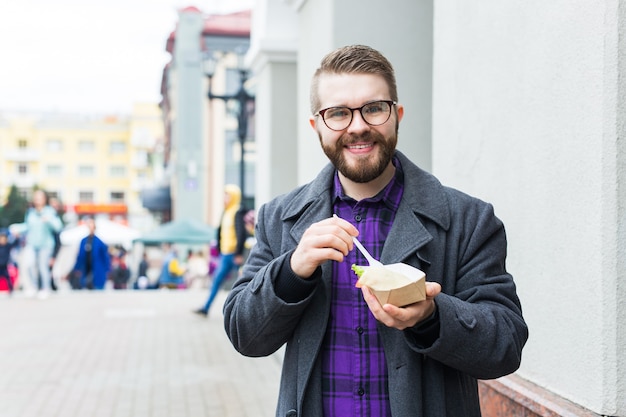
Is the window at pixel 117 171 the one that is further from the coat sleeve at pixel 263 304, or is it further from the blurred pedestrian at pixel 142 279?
the coat sleeve at pixel 263 304

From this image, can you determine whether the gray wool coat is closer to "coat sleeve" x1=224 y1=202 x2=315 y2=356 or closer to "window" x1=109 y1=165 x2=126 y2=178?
"coat sleeve" x1=224 y1=202 x2=315 y2=356

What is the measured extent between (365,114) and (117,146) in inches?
3344

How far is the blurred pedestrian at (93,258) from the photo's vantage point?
1487 cm

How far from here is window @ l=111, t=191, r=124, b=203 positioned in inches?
3324

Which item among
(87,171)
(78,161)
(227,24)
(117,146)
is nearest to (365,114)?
(227,24)

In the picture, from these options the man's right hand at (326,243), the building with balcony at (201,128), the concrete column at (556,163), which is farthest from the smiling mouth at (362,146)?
the building with balcony at (201,128)

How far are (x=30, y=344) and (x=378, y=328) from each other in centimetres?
819

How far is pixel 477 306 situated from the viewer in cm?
197

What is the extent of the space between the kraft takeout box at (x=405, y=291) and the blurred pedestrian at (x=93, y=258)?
13.7 metres

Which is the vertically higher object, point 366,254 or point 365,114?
point 365,114

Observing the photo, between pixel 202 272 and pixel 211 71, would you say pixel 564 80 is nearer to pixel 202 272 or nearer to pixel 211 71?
pixel 211 71

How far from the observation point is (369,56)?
6.90 ft

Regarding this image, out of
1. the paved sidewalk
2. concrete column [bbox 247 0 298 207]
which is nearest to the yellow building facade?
the paved sidewalk

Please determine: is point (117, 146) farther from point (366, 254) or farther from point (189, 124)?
point (366, 254)
